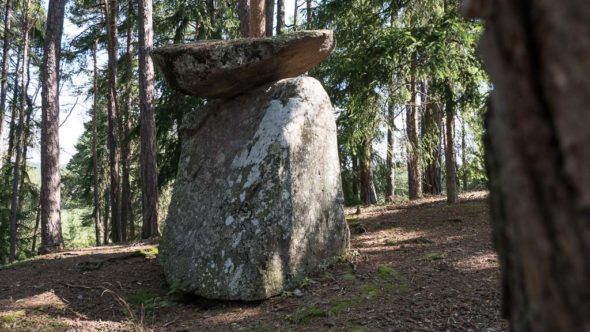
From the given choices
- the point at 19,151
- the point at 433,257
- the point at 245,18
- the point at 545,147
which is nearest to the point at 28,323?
the point at 433,257

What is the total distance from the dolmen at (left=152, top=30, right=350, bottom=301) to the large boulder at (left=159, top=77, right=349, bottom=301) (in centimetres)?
1

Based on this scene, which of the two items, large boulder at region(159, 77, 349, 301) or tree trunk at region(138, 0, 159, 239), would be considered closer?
large boulder at region(159, 77, 349, 301)

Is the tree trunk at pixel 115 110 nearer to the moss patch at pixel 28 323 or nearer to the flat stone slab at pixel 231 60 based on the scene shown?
the flat stone slab at pixel 231 60

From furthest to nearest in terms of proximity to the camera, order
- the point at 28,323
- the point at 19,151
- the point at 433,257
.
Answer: the point at 19,151
the point at 433,257
the point at 28,323

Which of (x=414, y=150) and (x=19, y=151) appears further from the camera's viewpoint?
(x=19, y=151)

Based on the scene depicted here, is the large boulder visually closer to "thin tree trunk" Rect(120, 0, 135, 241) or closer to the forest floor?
the forest floor

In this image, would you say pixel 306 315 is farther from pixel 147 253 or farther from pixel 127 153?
pixel 127 153

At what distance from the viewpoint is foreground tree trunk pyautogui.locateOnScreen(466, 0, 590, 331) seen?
0.84 meters

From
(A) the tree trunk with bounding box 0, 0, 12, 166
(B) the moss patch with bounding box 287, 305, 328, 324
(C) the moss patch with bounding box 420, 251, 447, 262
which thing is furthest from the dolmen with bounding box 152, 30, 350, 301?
(A) the tree trunk with bounding box 0, 0, 12, 166

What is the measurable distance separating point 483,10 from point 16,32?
21535mm

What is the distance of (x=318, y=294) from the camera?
5320mm

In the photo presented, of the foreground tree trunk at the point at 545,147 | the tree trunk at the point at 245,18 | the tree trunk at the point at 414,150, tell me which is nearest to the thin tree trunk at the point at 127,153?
the tree trunk at the point at 245,18

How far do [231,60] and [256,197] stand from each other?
5.91ft

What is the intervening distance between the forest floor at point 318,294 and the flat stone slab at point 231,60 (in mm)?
2686
